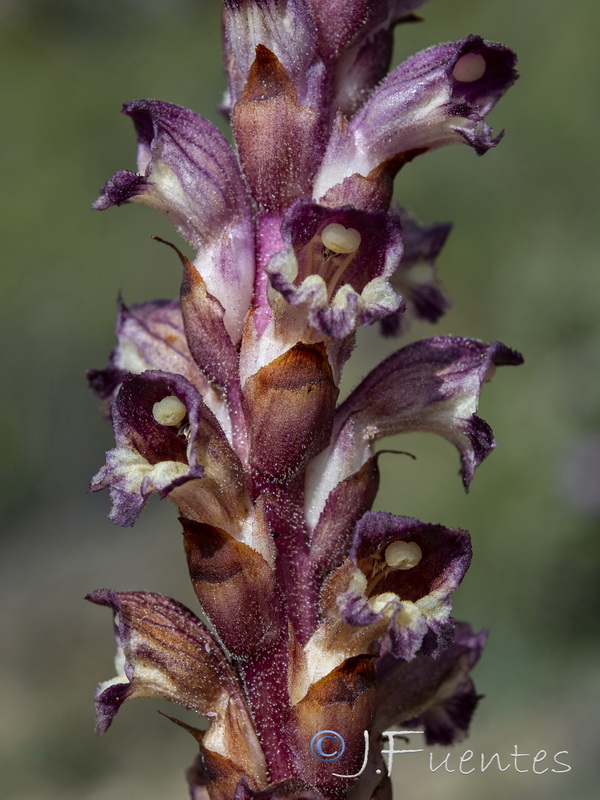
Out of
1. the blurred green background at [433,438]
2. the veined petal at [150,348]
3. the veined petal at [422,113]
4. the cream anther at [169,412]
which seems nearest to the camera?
the cream anther at [169,412]

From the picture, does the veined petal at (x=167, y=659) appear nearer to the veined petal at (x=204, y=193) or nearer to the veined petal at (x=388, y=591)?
the veined petal at (x=388, y=591)

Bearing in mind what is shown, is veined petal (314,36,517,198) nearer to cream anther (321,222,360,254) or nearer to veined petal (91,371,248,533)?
cream anther (321,222,360,254)

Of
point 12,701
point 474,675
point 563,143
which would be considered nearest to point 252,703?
point 474,675

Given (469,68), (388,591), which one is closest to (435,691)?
(388,591)

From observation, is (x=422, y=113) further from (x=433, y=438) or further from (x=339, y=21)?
(x=433, y=438)

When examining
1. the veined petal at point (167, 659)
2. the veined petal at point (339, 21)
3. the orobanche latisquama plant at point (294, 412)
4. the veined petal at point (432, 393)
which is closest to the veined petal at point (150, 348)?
the orobanche latisquama plant at point (294, 412)

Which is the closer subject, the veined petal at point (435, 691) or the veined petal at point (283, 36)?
the veined petal at point (283, 36)

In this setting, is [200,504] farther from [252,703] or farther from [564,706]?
[564,706]
